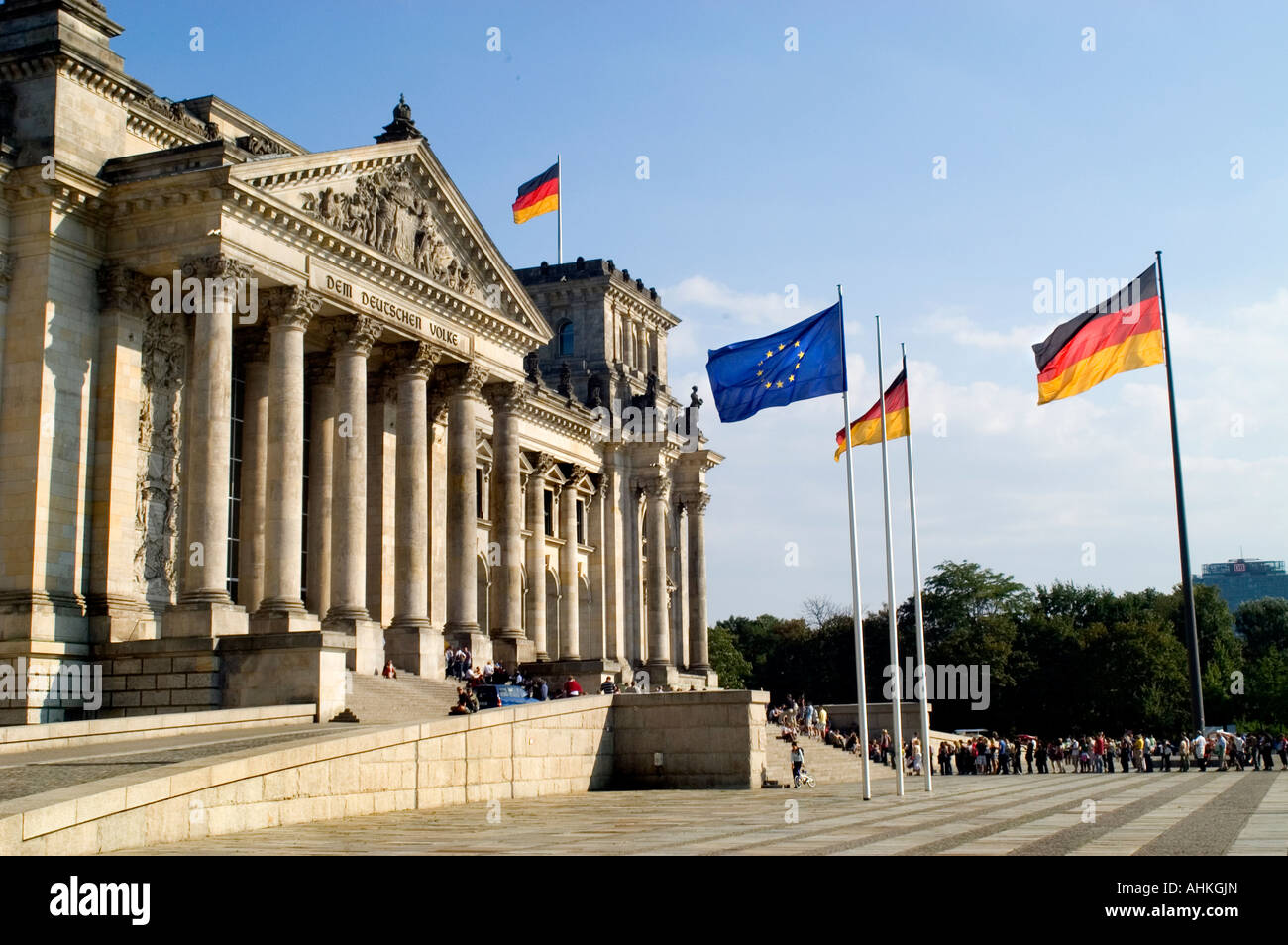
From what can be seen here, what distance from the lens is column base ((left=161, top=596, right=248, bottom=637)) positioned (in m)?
34.7

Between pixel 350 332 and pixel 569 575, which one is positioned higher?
pixel 350 332

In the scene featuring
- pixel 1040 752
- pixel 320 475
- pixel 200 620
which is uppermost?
pixel 320 475

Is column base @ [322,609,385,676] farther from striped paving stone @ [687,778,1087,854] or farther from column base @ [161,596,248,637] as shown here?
striped paving stone @ [687,778,1087,854]

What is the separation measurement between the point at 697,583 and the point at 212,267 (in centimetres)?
4707

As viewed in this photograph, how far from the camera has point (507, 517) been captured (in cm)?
5066

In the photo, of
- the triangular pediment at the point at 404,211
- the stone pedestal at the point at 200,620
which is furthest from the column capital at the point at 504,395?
the stone pedestal at the point at 200,620

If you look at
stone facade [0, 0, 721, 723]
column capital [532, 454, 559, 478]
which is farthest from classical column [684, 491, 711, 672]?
stone facade [0, 0, 721, 723]

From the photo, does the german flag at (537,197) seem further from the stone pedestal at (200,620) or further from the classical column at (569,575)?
the stone pedestal at (200,620)

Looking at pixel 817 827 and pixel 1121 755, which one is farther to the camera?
pixel 1121 755

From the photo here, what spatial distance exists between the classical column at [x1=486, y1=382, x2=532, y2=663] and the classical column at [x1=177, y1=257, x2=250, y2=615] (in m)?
15.3

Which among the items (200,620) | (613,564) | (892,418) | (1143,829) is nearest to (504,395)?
(200,620)

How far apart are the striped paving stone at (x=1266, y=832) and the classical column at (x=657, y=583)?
1791 inches

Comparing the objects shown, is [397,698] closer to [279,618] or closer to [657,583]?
[279,618]

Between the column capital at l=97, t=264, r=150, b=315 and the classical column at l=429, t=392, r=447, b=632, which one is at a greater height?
the column capital at l=97, t=264, r=150, b=315
